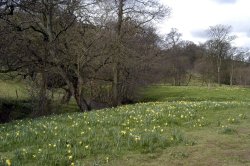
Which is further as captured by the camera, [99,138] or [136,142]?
[99,138]

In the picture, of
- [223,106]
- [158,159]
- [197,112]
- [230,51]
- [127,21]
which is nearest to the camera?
[158,159]

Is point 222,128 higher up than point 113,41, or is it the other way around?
point 113,41

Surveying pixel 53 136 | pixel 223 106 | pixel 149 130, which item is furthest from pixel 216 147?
pixel 223 106

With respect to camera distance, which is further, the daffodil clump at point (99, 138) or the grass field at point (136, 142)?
the daffodil clump at point (99, 138)

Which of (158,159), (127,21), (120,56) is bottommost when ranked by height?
(158,159)

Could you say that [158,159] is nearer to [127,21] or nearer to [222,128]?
[222,128]

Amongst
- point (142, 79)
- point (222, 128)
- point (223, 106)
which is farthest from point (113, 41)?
point (222, 128)

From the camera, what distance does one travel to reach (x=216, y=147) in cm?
979

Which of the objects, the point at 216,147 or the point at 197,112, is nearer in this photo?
the point at 216,147

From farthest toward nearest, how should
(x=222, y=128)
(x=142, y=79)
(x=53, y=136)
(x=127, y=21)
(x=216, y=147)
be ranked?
1. (x=142, y=79)
2. (x=127, y=21)
3. (x=222, y=128)
4. (x=53, y=136)
5. (x=216, y=147)

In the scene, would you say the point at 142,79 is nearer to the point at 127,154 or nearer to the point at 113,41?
the point at 113,41

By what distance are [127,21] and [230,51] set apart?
5846cm

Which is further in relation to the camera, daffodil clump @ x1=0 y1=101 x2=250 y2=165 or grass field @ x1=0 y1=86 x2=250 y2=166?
daffodil clump @ x1=0 y1=101 x2=250 y2=165

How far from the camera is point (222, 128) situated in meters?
12.1
